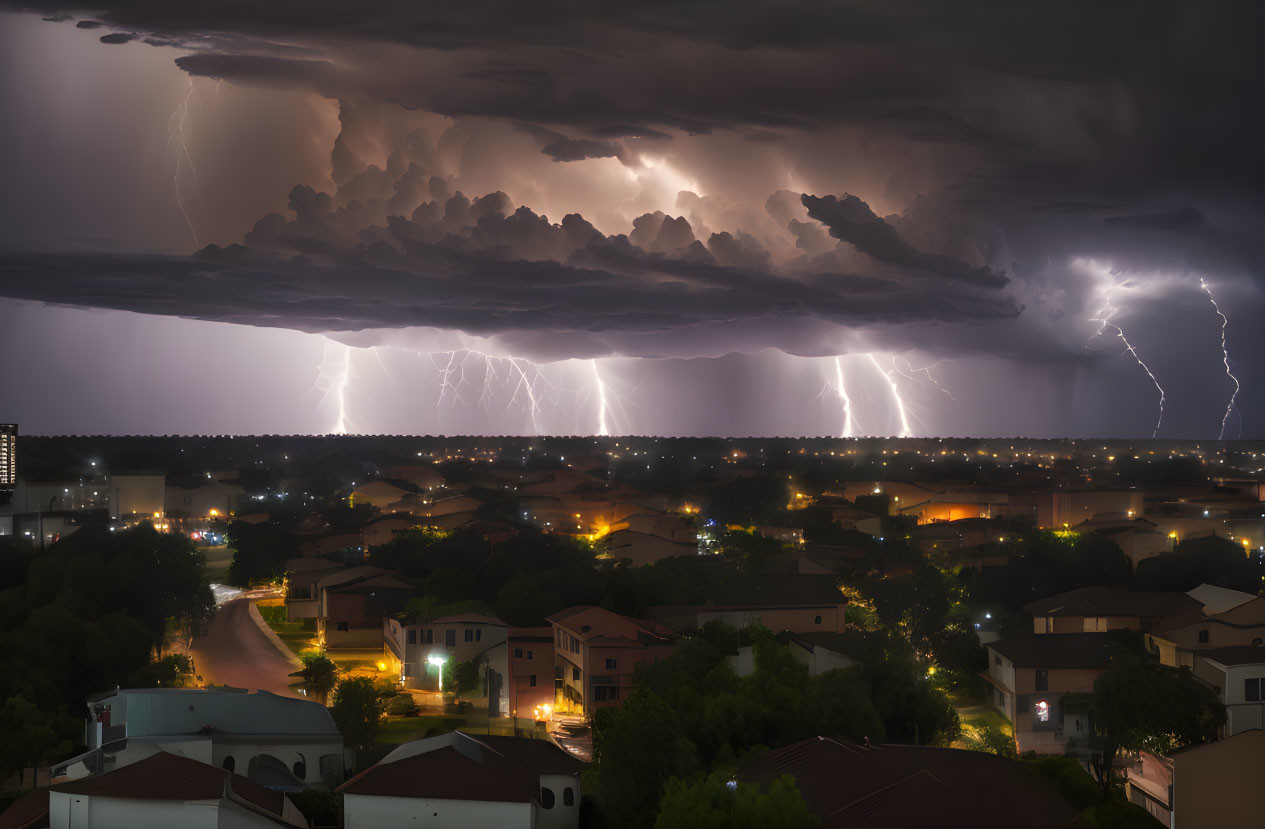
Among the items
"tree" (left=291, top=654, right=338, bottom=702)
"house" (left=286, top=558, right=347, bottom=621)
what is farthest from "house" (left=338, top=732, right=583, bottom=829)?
"house" (left=286, top=558, right=347, bottom=621)

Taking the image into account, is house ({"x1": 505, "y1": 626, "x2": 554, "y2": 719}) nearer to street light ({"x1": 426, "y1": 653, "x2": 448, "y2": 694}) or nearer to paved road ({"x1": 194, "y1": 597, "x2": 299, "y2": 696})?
street light ({"x1": 426, "y1": 653, "x2": 448, "y2": 694})

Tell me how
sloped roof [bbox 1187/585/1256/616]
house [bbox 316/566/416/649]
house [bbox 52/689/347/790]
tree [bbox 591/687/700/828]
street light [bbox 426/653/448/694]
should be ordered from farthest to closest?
1. house [bbox 316/566/416/649]
2. sloped roof [bbox 1187/585/1256/616]
3. street light [bbox 426/653/448/694]
4. house [bbox 52/689/347/790]
5. tree [bbox 591/687/700/828]

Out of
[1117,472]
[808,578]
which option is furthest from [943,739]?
[1117,472]

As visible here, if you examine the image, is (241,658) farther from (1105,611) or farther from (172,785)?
(1105,611)

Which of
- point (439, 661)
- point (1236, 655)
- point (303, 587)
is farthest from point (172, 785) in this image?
point (303, 587)

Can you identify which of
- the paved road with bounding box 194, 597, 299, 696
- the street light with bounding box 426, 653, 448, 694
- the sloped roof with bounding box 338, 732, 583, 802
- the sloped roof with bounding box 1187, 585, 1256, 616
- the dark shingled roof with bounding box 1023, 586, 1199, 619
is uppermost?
the sloped roof with bounding box 1187, 585, 1256, 616

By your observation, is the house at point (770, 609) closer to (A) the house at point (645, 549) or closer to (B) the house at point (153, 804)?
(A) the house at point (645, 549)

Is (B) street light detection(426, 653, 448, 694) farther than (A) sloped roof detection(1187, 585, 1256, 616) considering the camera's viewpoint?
No

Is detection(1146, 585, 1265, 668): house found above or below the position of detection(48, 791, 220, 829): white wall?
above
